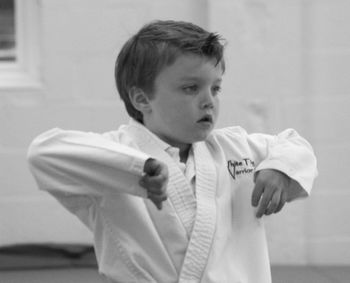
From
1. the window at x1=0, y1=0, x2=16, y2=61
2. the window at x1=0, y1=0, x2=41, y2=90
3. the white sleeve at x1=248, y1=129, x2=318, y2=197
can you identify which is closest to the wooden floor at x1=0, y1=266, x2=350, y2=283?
the window at x1=0, y1=0, x2=41, y2=90

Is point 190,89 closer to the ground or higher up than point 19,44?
higher up

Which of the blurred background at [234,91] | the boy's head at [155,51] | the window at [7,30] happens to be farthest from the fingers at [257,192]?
the window at [7,30]

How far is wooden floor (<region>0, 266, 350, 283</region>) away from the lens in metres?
3.95

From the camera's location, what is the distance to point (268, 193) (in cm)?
199

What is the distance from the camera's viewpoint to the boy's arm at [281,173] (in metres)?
2.00

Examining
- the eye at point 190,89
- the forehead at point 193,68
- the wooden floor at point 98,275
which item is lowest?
the wooden floor at point 98,275

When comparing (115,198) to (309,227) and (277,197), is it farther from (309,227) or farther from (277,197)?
(309,227)

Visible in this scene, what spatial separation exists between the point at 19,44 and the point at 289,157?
2660 mm

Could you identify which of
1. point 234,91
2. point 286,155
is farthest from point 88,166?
point 234,91

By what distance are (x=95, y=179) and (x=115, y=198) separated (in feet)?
0.51

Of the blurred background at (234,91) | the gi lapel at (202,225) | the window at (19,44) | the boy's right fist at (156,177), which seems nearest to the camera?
the boy's right fist at (156,177)

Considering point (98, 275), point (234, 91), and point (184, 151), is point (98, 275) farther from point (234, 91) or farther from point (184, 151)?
point (184, 151)

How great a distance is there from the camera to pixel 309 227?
434 centimetres

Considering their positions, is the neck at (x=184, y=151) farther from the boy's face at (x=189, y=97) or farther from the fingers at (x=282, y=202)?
the fingers at (x=282, y=202)
